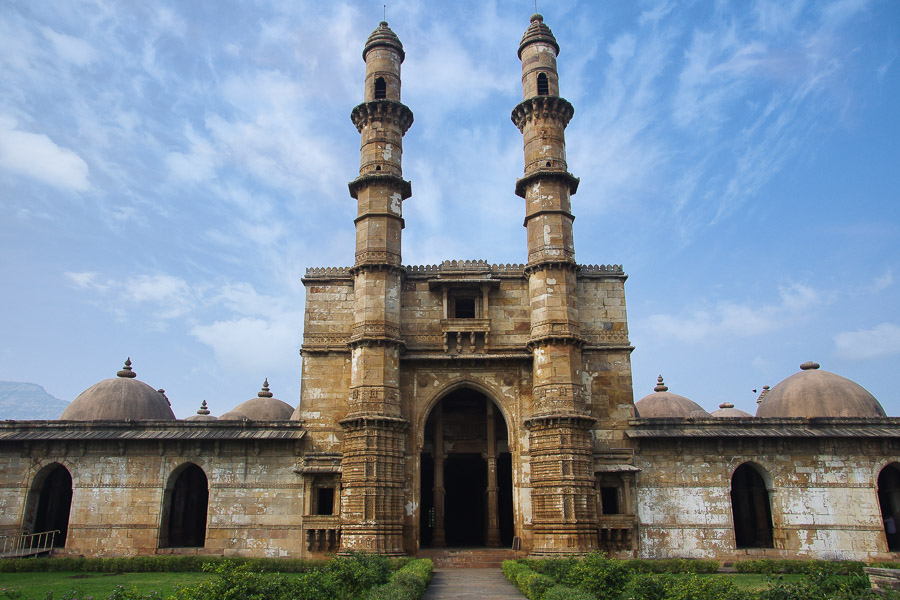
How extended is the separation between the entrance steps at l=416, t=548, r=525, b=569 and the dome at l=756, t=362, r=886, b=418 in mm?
12649

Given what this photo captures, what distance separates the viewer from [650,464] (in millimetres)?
24453

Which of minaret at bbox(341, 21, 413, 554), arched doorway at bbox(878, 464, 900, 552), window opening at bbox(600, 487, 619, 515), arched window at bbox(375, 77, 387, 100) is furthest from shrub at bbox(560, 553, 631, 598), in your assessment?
arched window at bbox(375, 77, 387, 100)

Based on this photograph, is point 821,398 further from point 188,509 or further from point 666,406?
point 188,509

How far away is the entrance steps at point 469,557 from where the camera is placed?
76.4 feet

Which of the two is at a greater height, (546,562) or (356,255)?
(356,255)

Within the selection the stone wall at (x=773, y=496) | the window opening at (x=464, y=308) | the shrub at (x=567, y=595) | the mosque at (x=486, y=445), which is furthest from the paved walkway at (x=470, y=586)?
the window opening at (x=464, y=308)

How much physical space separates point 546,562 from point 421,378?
8569mm

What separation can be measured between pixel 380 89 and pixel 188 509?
62.0ft

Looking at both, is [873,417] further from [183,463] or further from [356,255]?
[183,463]

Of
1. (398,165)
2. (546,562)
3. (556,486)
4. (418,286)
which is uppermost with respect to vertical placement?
(398,165)

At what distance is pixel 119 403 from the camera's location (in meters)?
28.5

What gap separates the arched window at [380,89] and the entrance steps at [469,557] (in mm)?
17580

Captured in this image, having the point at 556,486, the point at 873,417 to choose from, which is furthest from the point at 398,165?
the point at 873,417

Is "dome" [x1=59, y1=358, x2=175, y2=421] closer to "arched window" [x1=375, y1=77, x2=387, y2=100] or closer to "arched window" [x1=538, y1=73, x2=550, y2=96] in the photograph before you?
"arched window" [x1=375, y1=77, x2=387, y2=100]
